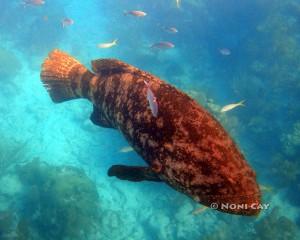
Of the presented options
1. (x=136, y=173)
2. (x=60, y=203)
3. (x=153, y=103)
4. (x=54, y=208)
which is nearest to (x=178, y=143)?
(x=153, y=103)

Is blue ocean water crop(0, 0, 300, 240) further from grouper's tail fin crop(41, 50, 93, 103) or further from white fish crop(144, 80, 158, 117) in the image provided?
white fish crop(144, 80, 158, 117)

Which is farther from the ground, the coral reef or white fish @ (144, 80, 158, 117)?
white fish @ (144, 80, 158, 117)

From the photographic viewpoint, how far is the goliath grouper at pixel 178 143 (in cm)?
262

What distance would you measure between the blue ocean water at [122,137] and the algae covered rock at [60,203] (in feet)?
0.15

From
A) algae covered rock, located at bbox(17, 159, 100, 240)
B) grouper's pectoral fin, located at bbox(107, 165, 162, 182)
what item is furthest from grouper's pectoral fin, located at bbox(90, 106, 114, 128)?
algae covered rock, located at bbox(17, 159, 100, 240)

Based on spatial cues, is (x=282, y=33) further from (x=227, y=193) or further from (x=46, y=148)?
(x=227, y=193)

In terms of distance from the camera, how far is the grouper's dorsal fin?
13.2ft

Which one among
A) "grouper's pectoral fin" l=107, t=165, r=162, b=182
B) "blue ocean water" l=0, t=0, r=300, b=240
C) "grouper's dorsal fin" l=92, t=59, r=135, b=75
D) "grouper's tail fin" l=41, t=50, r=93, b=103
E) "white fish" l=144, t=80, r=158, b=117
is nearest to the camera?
"white fish" l=144, t=80, r=158, b=117

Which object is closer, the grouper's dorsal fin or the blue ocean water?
the grouper's dorsal fin

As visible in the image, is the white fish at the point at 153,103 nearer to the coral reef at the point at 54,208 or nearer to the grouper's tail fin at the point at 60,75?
the grouper's tail fin at the point at 60,75

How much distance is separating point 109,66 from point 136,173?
5.37ft

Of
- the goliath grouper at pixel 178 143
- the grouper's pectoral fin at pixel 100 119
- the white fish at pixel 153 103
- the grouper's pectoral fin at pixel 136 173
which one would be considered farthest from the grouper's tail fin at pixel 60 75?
the white fish at pixel 153 103

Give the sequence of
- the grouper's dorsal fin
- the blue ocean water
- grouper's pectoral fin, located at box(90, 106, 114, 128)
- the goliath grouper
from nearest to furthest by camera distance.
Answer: the goliath grouper
the grouper's dorsal fin
grouper's pectoral fin, located at box(90, 106, 114, 128)
the blue ocean water

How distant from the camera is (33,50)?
22.6 meters
